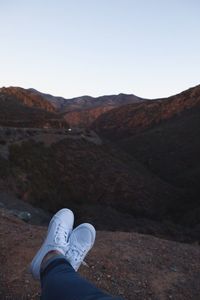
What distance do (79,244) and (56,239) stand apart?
417mm

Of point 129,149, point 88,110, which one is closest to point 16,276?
point 129,149

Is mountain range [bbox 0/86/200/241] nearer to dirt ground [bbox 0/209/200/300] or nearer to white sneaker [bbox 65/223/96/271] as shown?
dirt ground [bbox 0/209/200/300]

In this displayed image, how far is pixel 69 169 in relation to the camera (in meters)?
35.5

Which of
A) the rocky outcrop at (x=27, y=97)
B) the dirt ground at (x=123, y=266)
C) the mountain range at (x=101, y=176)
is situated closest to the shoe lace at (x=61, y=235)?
the dirt ground at (x=123, y=266)

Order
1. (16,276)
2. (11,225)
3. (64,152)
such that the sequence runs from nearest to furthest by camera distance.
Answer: (16,276), (11,225), (64,152)

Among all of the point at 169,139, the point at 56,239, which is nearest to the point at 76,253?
the point at 56,239

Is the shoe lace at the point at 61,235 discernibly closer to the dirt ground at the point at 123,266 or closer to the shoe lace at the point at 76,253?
the shoe lace at the point at 76,253

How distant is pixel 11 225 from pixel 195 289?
12.7 ft

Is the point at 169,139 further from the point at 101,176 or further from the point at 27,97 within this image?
the point at 27,97

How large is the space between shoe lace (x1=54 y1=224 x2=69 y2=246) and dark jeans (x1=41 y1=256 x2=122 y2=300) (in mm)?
889

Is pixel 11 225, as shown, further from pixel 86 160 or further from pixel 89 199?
pixel 86 160

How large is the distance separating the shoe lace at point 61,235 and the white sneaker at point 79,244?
8 centimetres

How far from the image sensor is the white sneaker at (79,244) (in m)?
4.17

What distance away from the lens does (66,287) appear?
8.97 feet
